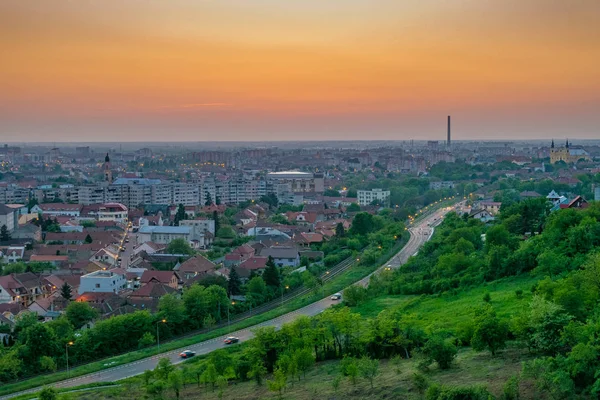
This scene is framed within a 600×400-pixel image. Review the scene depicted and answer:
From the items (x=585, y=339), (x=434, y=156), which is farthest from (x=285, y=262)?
(x=434, y=156)

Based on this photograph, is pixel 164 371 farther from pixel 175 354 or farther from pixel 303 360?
pixel 175 354

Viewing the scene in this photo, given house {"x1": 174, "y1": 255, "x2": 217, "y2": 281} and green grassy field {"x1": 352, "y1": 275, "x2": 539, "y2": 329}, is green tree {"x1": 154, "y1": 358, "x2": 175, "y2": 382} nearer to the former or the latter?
green grassy field {"x1": 352, "y1": 275, "x2": 539, "y2": 329}

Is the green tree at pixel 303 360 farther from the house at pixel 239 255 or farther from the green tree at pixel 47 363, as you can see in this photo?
the house at pixel 239 255

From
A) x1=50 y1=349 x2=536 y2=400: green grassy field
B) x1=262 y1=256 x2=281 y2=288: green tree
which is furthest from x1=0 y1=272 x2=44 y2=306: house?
x1=50 y1=349 x2=536 y2=400: green grassy field

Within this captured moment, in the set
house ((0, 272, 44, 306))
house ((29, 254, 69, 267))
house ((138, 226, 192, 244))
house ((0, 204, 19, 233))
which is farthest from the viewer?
house ((0, 204, 19, 233))

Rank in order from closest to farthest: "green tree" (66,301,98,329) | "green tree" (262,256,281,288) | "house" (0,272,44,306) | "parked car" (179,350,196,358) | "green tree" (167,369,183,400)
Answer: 1. "green tree" (167,369,183,400)
2. "parked car" (179,350,196,358)
3. "green tree" (66,301,98,329)
4. "house" (0,272,44,306)
5. "green tree" (262,256,281,288)

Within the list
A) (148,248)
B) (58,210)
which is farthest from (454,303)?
(58,210)

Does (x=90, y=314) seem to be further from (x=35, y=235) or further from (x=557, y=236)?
(x=35, y=235)
